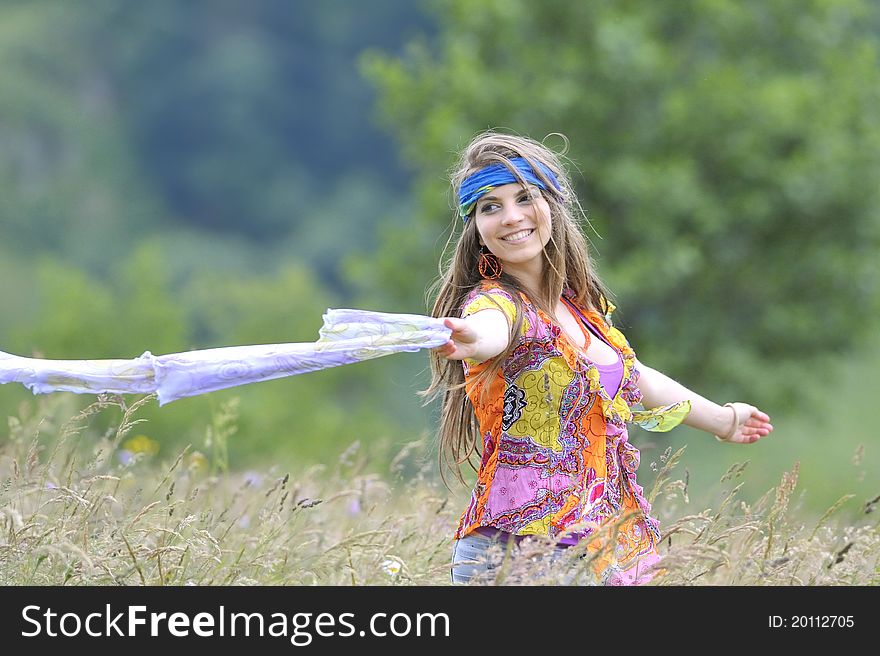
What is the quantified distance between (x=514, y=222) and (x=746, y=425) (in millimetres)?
1011

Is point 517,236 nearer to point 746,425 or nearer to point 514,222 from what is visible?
point 514,222

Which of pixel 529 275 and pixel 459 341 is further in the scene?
pixel 529 275

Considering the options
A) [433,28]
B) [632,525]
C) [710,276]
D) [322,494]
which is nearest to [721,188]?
[710,276]

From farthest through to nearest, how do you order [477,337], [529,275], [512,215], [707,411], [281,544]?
1. [281,544]
2. [707,411]
3. [529,275]
4. [512,215]
5. [477,337]

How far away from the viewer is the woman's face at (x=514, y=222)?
3410 millimetres

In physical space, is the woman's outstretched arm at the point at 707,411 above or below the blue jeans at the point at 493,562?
above

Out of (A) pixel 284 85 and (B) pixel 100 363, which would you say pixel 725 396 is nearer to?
(B) pixel 100 363

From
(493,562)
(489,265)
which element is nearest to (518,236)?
(489,265)

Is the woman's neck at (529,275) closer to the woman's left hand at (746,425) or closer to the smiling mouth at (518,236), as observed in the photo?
the smiling mouth at (518,236)

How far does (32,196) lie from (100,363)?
5014 centimetres

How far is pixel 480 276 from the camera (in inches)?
139

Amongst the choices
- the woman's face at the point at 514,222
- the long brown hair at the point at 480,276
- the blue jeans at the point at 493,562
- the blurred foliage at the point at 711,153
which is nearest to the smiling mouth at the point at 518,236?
the woman's face at the point at 514,222

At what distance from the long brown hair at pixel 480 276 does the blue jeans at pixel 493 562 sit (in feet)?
0.97

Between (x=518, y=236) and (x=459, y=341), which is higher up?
(x=518, y=236)
